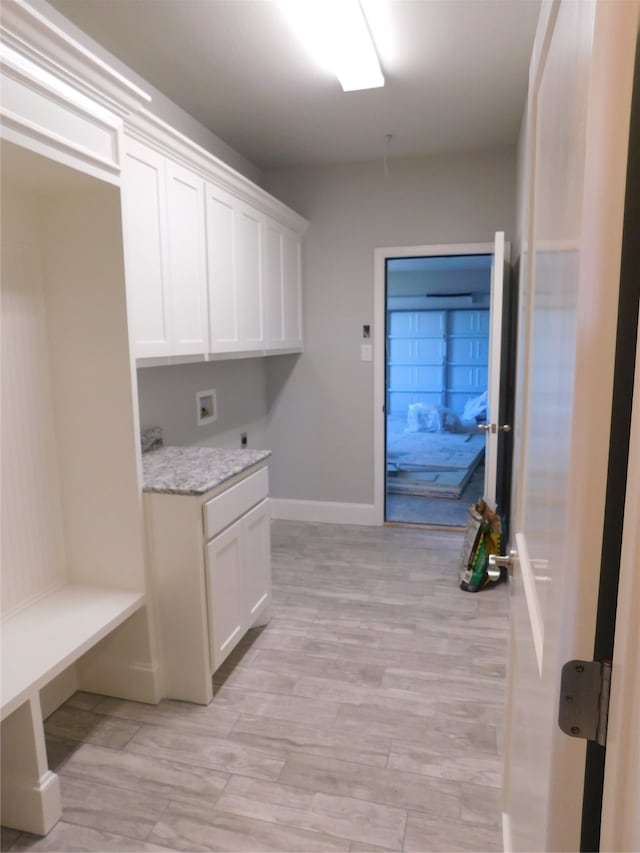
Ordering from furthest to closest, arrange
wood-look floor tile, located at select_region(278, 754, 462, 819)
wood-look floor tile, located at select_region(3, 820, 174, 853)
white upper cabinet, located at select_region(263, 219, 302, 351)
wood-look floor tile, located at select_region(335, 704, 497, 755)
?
1. white upper cabinet, located at select_region(263, 219, 302, 351)
2. wood-look floor tile, located at select_region(335, 704, 497, 755)
3. wood-look floor tile, located at select_region(278, 754, 462, 819)
4. wood-look floor tile, located at select_region(3, 820, 174, 853)

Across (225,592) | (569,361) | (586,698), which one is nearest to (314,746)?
(225,592)

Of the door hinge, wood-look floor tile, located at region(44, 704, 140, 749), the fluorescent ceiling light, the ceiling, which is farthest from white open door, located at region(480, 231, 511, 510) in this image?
the door hinge

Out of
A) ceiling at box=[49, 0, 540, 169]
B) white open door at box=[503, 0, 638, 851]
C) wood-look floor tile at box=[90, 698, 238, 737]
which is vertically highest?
ceiling at box=[49, 0, 540, 169]

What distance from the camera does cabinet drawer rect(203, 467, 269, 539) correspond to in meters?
2.15

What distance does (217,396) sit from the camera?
362 centimetres

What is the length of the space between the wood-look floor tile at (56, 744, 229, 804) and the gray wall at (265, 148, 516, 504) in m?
2.64

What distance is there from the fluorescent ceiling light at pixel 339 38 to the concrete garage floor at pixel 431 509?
294 centimetres

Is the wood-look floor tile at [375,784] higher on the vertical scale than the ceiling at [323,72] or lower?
lower

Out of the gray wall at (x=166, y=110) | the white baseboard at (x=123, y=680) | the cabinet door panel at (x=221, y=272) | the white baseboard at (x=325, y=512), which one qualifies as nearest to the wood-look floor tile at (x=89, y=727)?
the white baseboard at (x=123, y=680)

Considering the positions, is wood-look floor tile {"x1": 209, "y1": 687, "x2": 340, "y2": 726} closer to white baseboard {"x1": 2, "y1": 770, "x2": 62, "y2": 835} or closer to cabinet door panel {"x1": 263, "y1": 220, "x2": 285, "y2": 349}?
white baseboard {"x1": 2, "y1": 770, "x2": 62, "y2": 835}

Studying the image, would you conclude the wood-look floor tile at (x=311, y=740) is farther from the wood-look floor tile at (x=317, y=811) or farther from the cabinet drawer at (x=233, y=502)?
the cabinet drawer at (x=233, y=502)

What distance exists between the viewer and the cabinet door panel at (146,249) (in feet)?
6.75

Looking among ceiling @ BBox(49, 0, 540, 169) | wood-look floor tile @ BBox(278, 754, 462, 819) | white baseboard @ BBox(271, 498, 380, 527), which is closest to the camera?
wood-look floor tile @ BBox(278, 754, 462, 819)

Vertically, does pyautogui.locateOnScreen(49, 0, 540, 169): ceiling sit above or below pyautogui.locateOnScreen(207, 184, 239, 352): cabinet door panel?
above
